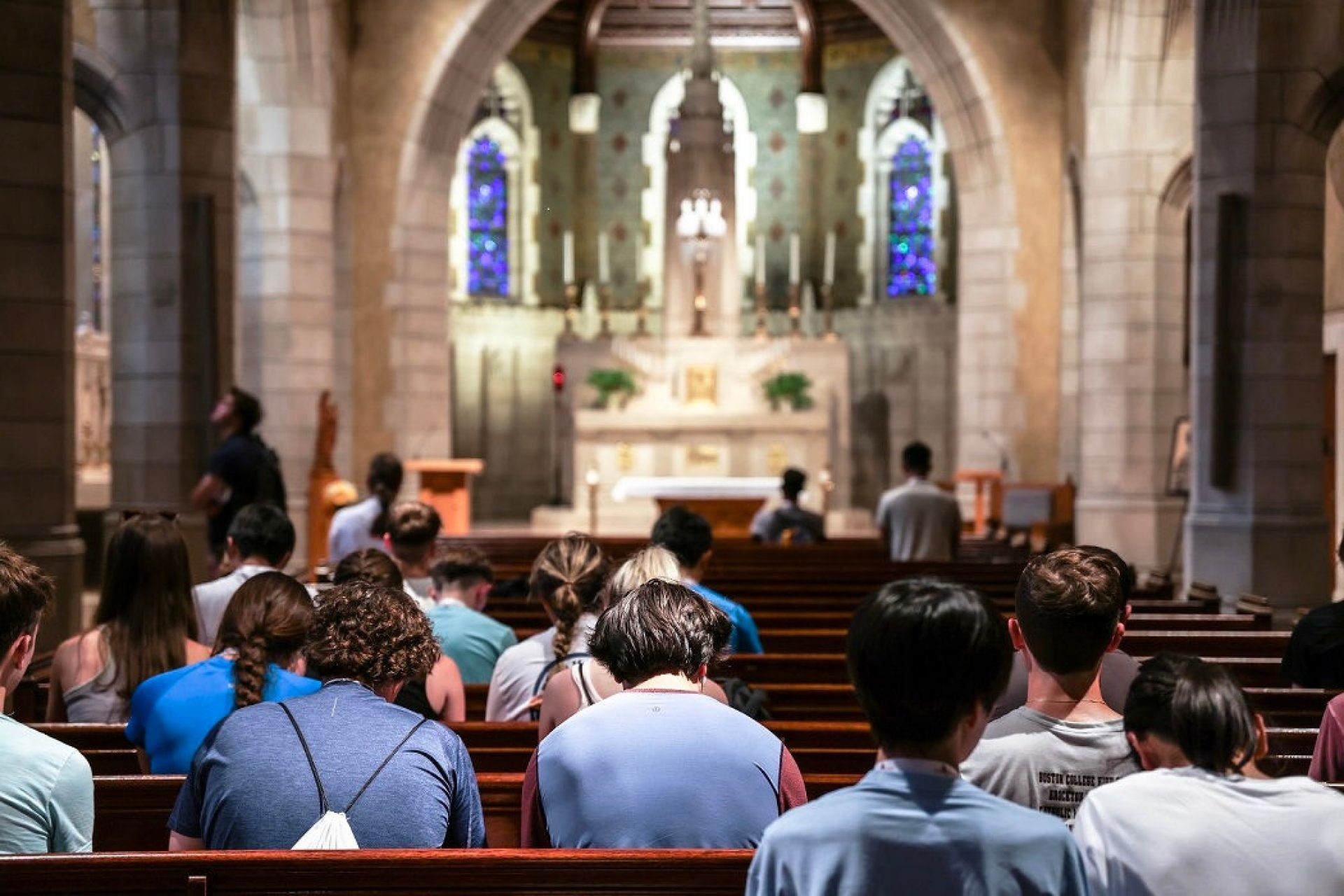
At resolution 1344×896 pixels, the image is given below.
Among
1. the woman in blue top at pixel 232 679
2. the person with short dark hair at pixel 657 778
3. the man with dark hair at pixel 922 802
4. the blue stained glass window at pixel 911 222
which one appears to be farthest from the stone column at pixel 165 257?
the blue stained glass window at pixel 911 222

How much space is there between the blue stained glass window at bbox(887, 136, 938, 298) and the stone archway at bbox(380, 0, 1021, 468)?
5956 mm

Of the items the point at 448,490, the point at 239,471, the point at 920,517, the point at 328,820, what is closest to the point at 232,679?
the point at 328,820

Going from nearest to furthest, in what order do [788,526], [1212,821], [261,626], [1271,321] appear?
[1212,821] → [261,626] → [1271,321] → [788,526]

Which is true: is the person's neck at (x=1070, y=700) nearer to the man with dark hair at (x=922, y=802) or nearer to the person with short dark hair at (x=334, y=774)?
the man with dark hair at (x=922, y=802)

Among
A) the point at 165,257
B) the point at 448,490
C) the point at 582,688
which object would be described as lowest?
the point at 448,490

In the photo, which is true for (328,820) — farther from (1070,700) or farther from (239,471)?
(239,471)

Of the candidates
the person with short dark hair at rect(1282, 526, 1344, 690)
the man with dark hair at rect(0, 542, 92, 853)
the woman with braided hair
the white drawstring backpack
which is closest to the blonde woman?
the woman with braided hair

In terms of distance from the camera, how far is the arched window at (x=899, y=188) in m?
24.0

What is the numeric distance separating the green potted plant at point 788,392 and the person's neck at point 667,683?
17.7 m

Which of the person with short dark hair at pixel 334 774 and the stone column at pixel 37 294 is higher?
the stone column at pixel 37 294

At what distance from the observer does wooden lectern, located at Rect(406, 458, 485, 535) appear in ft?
52.1

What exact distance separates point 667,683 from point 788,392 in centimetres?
1774

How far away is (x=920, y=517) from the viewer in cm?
923

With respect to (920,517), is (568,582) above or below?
above
